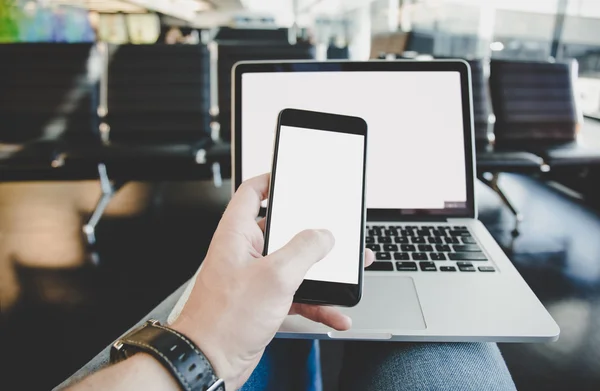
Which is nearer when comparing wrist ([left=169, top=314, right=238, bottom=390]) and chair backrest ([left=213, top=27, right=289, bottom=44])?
wrist ([left=169, top=314, right=238, bottom=390])

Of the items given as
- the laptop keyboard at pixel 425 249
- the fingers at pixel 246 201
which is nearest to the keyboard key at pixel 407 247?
the laptop keyboard at pixel 425 249

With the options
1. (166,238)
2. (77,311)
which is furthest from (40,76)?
(77,311)

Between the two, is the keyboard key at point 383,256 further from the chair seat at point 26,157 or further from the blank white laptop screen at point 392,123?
the chair seat at point 26,157

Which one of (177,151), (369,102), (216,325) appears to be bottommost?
(177,151)

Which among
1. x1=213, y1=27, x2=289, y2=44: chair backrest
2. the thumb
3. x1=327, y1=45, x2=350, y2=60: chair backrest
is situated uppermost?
x1=213, y1=27, x2=289, y2=44: chair backrest

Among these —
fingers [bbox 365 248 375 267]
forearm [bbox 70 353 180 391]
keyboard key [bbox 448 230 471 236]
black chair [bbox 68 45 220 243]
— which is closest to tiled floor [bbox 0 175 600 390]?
black chair [bbox 68 45 220 243]

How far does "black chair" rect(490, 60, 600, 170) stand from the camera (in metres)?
2.30

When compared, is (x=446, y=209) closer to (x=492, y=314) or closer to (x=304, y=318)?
(x=492, y=314)

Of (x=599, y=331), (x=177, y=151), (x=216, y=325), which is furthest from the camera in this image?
(x=177, y=151)

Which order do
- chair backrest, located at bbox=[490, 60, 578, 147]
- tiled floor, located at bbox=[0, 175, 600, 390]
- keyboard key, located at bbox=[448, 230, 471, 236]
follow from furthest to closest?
chair backrest, located at bbox=[490, 60, 578, 147]
tiled floor, located at bbox=[0, 175, 600, 390]
keyboard key, located at bbox=[448, 230, 471, 236]

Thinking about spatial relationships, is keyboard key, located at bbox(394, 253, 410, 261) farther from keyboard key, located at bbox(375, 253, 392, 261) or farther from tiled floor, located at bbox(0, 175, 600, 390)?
tiled floor, located at bbox(0, 175, 600, 390)

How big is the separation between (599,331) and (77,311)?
1.92 m

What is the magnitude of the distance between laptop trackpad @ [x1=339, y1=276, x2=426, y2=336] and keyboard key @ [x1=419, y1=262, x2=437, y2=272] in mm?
39

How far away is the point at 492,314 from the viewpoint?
57cm
